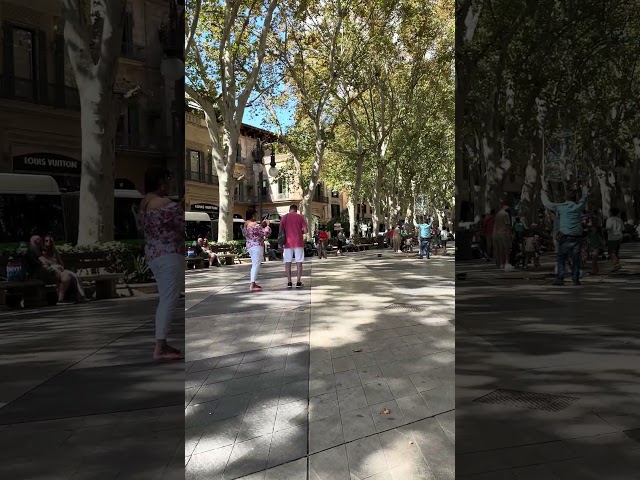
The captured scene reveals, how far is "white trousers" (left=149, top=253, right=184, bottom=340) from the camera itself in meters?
1.78

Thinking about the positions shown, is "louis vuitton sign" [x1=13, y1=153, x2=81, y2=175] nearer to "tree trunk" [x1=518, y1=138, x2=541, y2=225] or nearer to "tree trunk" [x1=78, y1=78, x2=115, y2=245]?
A: "tree trunk" [x1=78, y1=78, x2=115, y2=245]

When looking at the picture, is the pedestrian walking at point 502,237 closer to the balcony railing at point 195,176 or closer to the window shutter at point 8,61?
the balcony railing at point 195,176

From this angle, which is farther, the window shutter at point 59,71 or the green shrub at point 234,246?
the green shrub at point 234,246

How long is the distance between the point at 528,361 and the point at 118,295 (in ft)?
4.68

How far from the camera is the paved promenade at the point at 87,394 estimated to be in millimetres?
1714

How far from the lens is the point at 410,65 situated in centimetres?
2902

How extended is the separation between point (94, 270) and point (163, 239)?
23 cm

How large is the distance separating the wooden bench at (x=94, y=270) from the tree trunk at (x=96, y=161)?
0.05 m

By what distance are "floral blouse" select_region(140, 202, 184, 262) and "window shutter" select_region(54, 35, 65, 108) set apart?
0.40 meters

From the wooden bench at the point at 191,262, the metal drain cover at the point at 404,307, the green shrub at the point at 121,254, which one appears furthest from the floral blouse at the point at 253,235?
the green shrub at the point at 121,254

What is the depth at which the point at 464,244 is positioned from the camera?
6.40ft

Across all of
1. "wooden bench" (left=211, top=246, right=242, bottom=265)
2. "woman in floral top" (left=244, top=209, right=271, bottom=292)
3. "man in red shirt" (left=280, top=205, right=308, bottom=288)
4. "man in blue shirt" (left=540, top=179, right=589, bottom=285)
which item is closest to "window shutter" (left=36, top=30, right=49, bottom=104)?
"man in blue shirt" (left=540, top=179, right=589, bottom=285)

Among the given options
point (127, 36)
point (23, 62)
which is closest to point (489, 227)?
point (127, 36)

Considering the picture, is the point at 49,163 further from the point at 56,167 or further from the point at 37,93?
the point at 37,93
